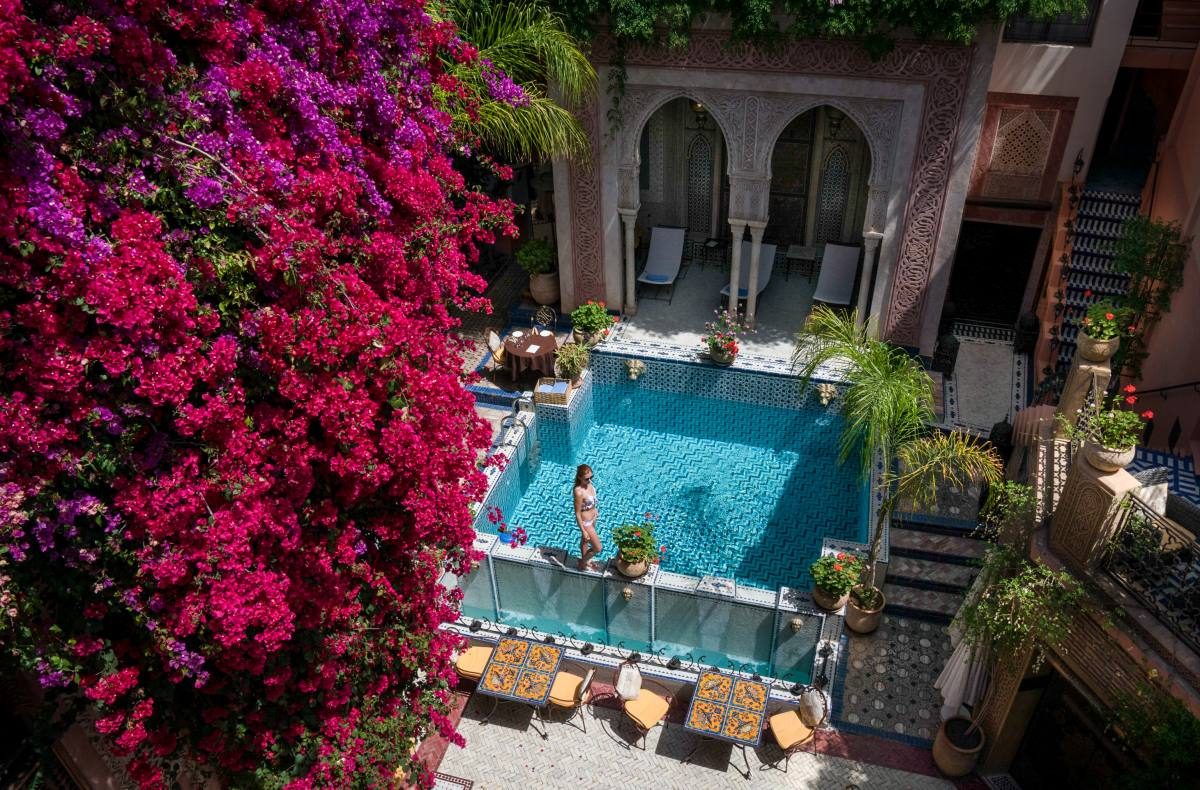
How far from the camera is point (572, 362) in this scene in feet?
35.6

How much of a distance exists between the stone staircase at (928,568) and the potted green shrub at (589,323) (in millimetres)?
4581

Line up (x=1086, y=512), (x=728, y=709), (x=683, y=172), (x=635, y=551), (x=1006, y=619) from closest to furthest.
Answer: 1. (x=1086, y=512)
2. (x=1006, y=619)
3. (x=728, y=709)
4. (x=635, y=551)
5. (x=683, y=172)

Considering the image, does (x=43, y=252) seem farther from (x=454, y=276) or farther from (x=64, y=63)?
(x=454, y=276)

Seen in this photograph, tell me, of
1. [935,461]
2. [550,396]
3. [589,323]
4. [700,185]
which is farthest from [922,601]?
[700,185]

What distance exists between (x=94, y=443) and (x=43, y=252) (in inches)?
38.8

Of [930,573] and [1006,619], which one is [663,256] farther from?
[1006,619]

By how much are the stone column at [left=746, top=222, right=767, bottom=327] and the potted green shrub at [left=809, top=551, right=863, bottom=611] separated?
15.7ft

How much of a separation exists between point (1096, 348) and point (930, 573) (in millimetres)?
2878

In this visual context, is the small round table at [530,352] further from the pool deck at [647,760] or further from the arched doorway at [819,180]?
the pool deck at [647,760]

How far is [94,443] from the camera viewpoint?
14.3 ft

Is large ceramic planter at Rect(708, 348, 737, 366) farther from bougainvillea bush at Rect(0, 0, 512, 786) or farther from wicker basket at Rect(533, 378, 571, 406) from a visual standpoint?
bougainvillea bush at Rect(0, 0, 512, 786)

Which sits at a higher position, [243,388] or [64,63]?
[64,63]

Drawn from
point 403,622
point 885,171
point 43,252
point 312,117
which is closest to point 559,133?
point 885,171

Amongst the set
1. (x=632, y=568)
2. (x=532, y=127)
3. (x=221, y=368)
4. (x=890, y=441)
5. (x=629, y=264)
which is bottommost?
(x=632, y=568)
